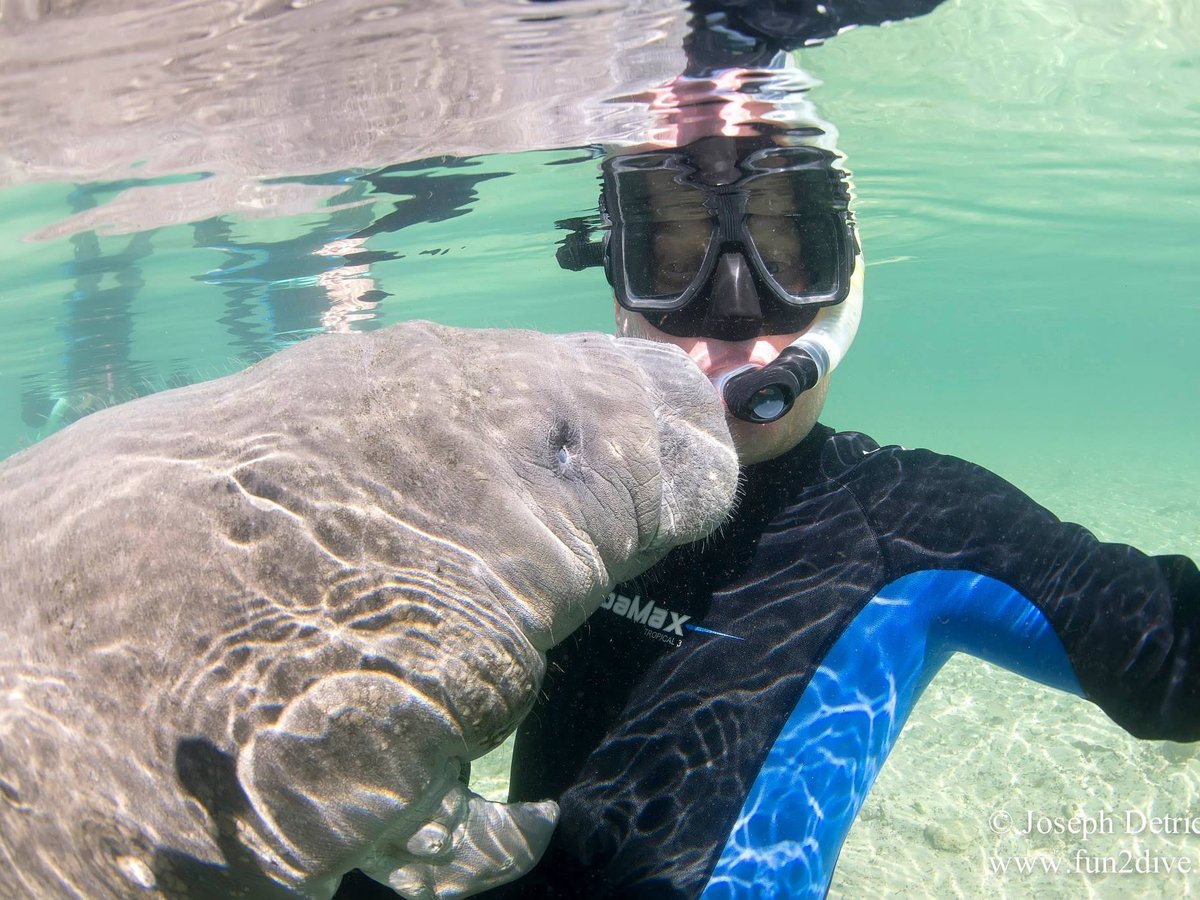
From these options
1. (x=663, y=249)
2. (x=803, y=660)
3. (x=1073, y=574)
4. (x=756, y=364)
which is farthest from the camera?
(x=663, y=249)

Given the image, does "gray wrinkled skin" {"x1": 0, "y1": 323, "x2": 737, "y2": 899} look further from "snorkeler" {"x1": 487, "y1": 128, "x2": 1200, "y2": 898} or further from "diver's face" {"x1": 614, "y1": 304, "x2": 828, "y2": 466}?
"diver's face" {"x1": 614, "y1": 304, "x2": 828, "y2": 466}

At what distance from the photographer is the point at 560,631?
5.34 feet

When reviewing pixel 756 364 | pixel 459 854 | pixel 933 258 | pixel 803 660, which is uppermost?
pixel 756 364

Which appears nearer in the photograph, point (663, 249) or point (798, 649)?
point (798, 649)

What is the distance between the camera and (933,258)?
2633 cm

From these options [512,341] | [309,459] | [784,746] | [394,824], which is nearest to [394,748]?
[394,824]

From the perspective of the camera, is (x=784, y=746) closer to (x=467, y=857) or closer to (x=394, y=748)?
(x=467, y=857)

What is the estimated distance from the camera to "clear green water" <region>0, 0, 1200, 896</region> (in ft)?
20.7

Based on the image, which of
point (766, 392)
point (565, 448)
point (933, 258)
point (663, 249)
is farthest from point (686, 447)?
point (933, 258)

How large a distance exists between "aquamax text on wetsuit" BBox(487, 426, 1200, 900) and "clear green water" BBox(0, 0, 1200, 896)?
1.26 meters

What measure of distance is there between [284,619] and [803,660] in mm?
1850

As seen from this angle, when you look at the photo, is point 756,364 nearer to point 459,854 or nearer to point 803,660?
point 803,660

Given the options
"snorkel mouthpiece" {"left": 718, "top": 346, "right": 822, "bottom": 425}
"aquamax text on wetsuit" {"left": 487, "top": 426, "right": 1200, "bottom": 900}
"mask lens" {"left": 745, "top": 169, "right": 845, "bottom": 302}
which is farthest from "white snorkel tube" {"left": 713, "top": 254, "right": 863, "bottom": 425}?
"aquamax text on wetsuit" {"left": 487, "top": 426, "right": 1200, "bottom": 900}

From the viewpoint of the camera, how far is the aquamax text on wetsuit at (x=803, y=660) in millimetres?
2285
